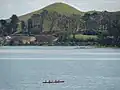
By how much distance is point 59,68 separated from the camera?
2857 mm

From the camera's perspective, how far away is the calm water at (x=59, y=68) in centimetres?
283

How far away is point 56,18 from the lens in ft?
9.49

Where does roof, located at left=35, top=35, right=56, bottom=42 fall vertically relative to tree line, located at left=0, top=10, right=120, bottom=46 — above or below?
below


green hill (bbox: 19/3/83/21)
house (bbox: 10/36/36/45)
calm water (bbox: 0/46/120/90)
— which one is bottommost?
calm water (bbox: 0/46/120/90)

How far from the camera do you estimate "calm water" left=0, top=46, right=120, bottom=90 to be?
9.29 ft

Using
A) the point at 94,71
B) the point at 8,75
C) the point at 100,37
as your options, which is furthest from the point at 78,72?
the point at 8,75

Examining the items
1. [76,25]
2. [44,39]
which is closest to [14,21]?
[44,39]

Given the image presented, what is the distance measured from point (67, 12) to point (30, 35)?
35cm

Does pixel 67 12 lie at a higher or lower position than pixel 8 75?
higher

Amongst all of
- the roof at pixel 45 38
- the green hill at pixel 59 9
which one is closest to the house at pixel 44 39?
the roof at pixel 45 38

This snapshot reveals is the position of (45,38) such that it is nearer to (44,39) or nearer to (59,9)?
(44,39)

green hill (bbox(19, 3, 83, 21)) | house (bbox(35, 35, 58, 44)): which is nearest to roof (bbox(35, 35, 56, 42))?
house (bbox(35, 35, 58, 44))

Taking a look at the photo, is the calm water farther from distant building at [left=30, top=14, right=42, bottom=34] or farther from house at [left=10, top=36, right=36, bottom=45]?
distant building at [left=30, top=14, right=42, bottom=34]

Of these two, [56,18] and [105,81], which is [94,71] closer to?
[105,81]
